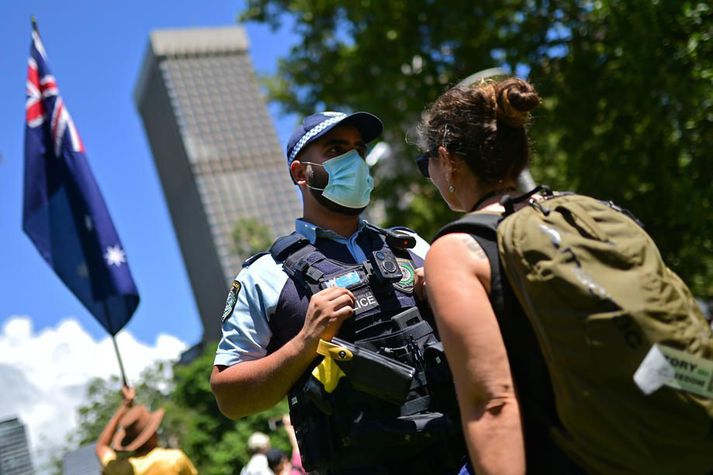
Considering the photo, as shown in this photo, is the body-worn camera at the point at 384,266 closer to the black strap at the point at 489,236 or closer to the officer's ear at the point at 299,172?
the officer's ear at the point at 299,172

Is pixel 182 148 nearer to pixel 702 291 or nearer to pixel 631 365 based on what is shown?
pixel 702 291

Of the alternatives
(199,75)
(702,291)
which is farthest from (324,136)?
(199,75)

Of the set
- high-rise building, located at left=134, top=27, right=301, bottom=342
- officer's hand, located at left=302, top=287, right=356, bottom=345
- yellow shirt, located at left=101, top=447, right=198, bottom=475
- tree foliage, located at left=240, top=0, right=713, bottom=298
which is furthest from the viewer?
high-rise building, located at left=134, top=27, right=301, bottom=342

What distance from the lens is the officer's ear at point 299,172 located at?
3.53 m

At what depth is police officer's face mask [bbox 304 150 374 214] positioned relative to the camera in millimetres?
3443

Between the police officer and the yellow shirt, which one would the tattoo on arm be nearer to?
the police officer

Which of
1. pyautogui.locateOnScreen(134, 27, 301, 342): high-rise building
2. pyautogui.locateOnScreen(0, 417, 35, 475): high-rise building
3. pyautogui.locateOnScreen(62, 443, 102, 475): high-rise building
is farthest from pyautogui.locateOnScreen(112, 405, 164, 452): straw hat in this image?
pyautogui.locateOnScreen(134, 27, 301, 342): high-rise building

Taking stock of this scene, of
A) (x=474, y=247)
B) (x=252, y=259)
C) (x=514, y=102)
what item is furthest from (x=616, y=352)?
(x=252, y=259)

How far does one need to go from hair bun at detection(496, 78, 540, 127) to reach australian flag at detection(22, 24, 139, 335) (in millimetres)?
6122

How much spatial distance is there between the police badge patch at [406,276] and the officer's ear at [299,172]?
1.67 feet

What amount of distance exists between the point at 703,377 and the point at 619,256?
0.33 m

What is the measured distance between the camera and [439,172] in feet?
8.62

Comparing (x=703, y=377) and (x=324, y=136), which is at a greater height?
(x=324, y=136)

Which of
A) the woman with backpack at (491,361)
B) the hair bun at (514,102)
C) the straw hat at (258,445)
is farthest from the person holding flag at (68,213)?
the woman with backpack at (491,361)
